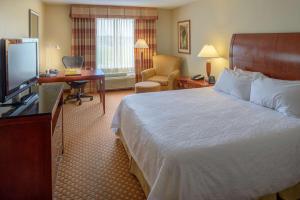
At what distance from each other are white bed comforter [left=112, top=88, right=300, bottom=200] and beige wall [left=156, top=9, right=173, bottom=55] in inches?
184

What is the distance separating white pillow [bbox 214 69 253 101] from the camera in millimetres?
3307

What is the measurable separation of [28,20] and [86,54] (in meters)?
2.13

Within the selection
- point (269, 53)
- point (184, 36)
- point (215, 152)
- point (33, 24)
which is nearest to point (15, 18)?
point (33, 24)

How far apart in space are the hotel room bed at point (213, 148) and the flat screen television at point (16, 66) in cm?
116

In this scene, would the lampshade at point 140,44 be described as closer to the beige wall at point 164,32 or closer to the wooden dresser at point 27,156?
the beige wall at point 164,32

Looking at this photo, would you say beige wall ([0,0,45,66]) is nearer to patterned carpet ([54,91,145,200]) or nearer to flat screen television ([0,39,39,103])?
flat screen television ([0,39,39,103])

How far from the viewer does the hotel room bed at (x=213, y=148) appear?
1.69 metres

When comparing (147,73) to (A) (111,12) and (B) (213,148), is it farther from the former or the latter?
(B) (213,148)

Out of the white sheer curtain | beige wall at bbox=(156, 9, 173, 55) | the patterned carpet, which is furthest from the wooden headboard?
the white sheer curtain

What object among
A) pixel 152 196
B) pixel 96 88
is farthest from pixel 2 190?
pixel 96 88

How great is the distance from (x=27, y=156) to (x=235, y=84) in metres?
2.73

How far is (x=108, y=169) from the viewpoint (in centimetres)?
275

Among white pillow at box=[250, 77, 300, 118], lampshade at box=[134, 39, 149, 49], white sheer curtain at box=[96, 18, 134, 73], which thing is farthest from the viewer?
white sheer curtain at box=[96, 18, 134, 73]

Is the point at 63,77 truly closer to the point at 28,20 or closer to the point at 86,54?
the point at 28,20
